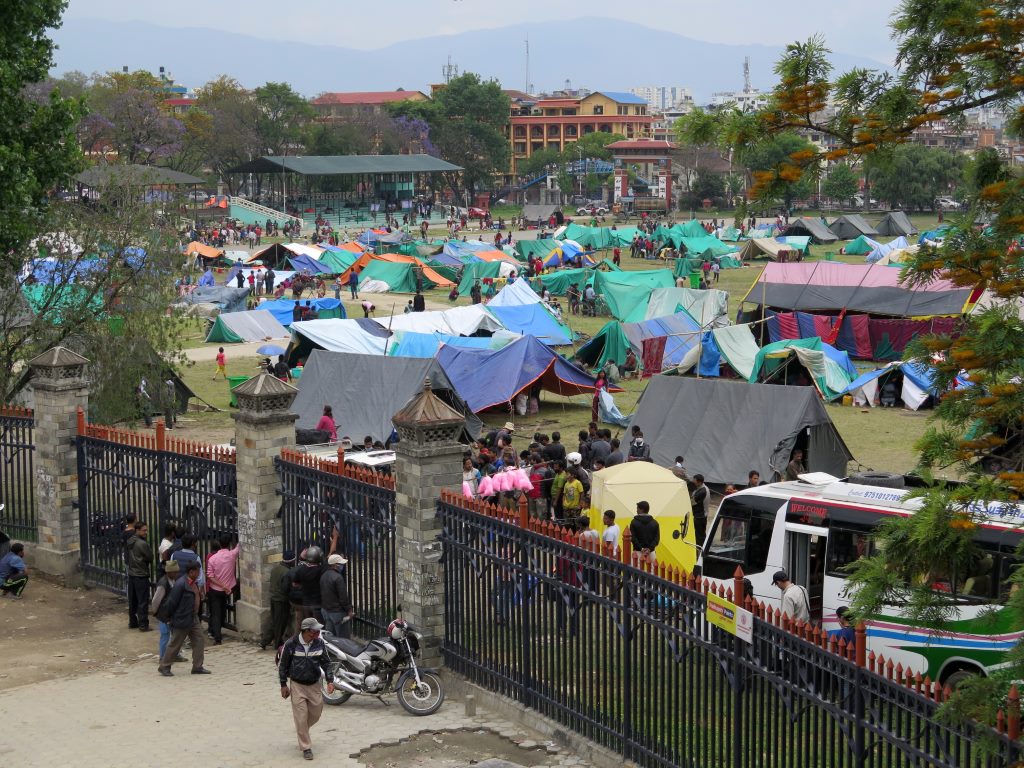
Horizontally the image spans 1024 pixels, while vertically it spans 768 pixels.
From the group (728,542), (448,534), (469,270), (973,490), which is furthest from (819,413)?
(469,270)

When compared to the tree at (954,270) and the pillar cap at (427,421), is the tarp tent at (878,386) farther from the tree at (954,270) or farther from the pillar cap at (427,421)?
the tree at (954,270)

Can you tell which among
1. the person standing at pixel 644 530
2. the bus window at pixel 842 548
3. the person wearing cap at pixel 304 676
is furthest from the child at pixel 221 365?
the person wearing cap at pixel 304 676

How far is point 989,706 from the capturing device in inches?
258

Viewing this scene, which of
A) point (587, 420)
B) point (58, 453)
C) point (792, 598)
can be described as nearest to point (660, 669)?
point (792, 598)

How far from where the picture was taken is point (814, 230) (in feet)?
242

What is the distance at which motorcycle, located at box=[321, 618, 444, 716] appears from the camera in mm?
11500

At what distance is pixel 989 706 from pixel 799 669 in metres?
1.84

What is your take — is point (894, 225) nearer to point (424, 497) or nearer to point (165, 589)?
point (424, 497)

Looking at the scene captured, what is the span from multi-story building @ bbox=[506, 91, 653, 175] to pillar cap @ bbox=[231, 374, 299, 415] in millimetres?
136599

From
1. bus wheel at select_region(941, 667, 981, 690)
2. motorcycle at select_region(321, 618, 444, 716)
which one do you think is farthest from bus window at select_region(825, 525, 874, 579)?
motorcycle at select_region(321, 618, 444, 716)

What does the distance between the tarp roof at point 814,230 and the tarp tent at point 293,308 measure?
41124 mm

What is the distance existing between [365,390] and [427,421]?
1237cm

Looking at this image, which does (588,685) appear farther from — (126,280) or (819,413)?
(126,280)

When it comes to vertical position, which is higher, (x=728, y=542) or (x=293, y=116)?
(x=293, y=116)
